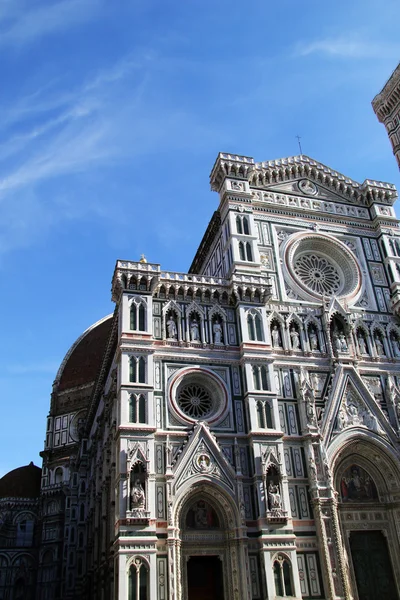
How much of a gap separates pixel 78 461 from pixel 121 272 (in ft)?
68.3

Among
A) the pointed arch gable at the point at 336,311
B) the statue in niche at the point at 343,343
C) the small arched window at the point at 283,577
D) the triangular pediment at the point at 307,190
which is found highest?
the triangular pediment at the point at 307,190

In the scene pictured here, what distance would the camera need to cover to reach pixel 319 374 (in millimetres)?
26547

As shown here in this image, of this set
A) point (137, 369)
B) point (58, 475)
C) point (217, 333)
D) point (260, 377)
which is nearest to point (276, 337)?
point (260, 377)

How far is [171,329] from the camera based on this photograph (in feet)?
83.8

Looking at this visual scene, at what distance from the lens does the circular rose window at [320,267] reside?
29.1 meters

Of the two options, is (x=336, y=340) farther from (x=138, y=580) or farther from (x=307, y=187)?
(x=138, y=580)

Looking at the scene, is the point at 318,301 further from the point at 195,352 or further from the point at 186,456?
the point at 186,456

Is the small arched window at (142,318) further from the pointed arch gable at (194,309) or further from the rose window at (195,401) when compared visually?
the rose window at (195,401)

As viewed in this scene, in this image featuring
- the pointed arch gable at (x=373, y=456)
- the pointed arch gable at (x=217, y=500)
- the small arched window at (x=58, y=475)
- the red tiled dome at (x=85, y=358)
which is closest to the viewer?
the pointed arch gable at (x=217, y=500)

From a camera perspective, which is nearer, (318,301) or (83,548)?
(318,301)

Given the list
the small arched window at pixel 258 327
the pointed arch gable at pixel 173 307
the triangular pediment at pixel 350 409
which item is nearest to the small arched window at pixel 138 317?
the pointed arch gable at pixel 173 307

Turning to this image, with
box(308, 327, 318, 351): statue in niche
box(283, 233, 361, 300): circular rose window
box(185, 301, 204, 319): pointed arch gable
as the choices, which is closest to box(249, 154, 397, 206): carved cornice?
box(283, 233, 361, 300): circular rose window

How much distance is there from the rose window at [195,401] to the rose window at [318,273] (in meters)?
8.28

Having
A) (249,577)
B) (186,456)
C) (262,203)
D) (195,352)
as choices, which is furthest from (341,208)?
(249,577)
